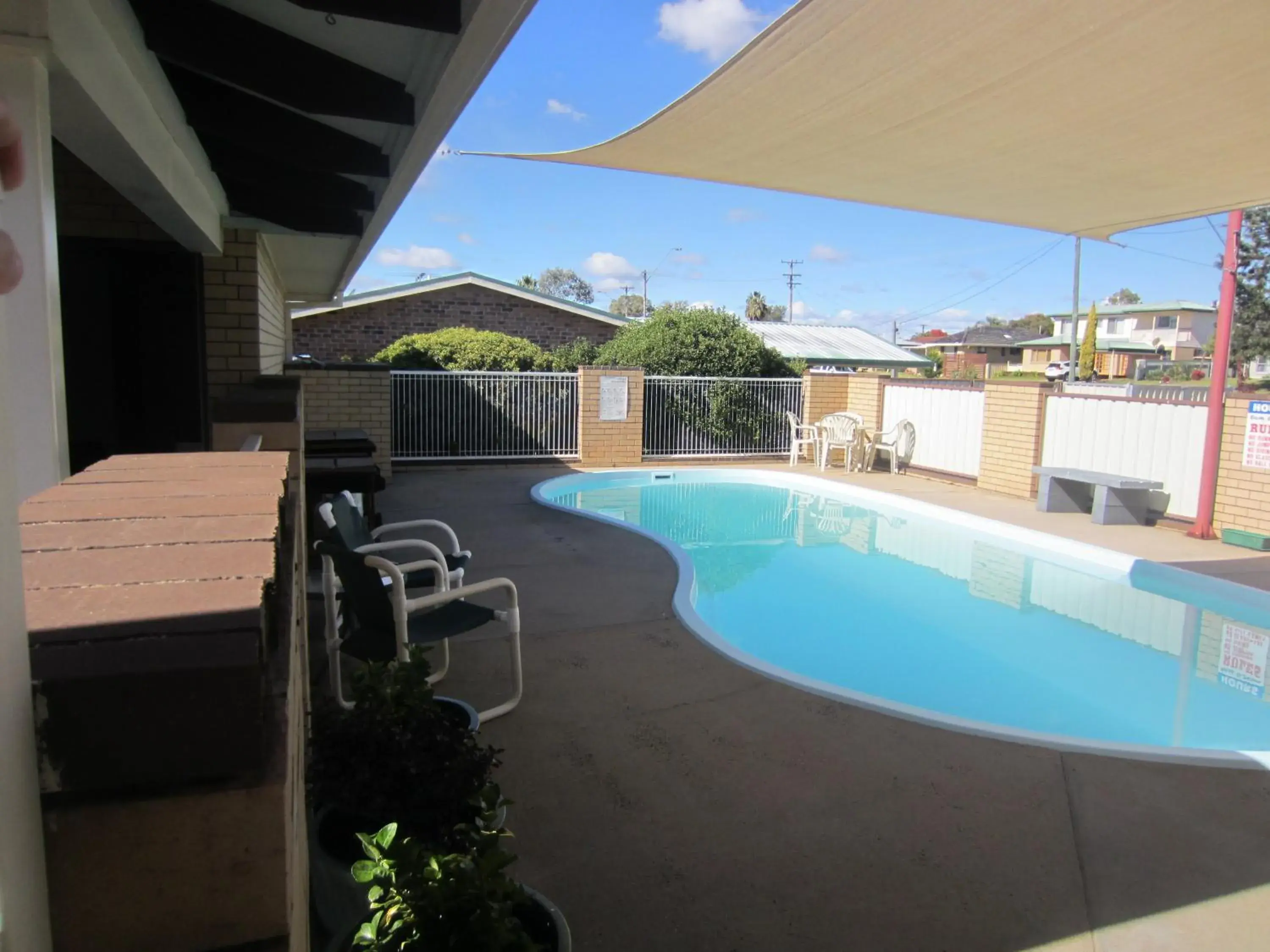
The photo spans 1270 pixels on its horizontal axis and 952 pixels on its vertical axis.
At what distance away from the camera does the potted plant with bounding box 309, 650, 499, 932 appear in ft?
6.71

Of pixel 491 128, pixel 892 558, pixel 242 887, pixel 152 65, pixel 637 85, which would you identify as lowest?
pixel 892 558

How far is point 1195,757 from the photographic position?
338 cm

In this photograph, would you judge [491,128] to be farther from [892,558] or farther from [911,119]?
[892,558]

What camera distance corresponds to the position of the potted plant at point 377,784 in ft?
6.71

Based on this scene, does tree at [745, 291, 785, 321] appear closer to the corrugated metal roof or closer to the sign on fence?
the corrugated metal roof

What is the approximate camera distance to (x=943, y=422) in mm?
12250

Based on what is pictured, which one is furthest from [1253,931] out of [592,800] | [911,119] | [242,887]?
[911,119]

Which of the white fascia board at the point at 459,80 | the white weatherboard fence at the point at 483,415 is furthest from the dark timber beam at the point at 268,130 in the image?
the white weatherboard fence at the point at 483,415

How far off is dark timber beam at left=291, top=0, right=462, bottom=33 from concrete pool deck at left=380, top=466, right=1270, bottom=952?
98.4 inches

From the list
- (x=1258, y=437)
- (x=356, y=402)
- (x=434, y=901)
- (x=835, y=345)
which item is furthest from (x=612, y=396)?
(x=835, y=345)

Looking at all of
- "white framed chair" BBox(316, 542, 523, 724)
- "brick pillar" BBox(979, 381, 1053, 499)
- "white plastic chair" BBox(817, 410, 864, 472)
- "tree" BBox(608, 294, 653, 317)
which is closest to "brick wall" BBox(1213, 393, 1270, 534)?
"brick pillar" BBox(979, 381, 1053, 499)

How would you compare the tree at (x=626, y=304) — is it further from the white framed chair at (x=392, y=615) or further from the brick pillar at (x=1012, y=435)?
the white framed chair at (x=392, y=615)

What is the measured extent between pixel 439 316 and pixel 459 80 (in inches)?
675

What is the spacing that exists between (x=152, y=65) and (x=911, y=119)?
12.9 feet
